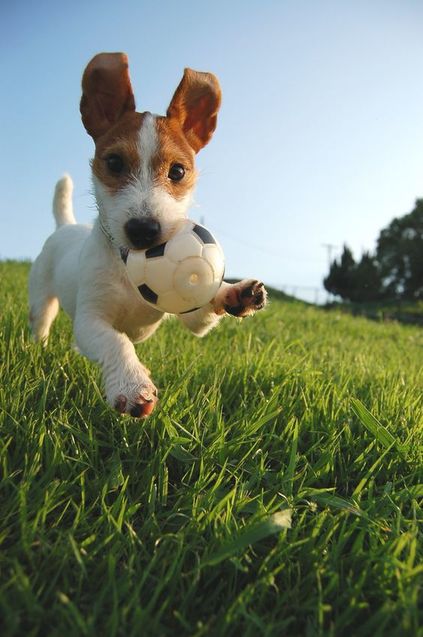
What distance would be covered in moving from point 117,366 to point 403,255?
47570 millimetres

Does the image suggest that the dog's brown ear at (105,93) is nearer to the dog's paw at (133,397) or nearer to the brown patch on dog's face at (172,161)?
the brown patch on dog's face at (172,161)

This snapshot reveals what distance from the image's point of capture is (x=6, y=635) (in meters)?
1.41

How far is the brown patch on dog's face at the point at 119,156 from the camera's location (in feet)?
9.37

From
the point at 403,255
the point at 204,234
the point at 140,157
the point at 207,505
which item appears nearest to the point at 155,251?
the point at 204,234

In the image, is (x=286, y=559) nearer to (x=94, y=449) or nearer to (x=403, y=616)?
(x=403, y=616)

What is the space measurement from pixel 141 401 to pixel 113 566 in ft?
2.40

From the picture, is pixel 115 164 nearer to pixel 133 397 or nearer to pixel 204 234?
pixel 204 234

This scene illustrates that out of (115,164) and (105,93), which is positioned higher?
(105,93)

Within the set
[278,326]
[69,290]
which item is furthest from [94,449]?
[278,326]

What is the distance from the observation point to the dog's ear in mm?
3260

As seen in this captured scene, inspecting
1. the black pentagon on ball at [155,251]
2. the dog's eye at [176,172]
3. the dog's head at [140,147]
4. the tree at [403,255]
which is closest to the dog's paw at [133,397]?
the black pentagon on ball at [155,251]

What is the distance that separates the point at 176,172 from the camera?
2977mm

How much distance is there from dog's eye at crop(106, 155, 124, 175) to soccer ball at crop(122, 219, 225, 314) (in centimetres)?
59

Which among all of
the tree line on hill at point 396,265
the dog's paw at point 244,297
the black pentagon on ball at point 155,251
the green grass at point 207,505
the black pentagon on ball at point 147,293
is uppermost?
the tree line on hill at point 396,265
